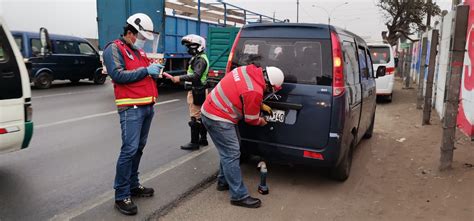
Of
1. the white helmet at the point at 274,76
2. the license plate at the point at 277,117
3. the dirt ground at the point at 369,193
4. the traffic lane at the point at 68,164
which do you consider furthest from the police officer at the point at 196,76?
the white helmet at the point at 274,76

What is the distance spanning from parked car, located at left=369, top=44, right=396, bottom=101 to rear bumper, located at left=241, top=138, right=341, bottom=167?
8.17 m

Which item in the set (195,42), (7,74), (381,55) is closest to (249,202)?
(7,74)

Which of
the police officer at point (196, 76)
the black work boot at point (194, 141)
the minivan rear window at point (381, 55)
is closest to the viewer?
the police officer at point (196, 76)

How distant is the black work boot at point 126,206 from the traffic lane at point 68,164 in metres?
0.52

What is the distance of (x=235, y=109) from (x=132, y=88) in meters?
0.99

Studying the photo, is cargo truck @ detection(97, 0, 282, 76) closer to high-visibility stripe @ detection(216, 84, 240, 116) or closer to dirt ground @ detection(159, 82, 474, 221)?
dirt ground @ detection(159, 82, 474, 221)

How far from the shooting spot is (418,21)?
2788 centimetres

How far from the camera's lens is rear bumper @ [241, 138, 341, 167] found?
13.5 ft

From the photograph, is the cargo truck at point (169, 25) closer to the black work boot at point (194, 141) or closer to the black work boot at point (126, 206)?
the black work boot at point (194, 141)

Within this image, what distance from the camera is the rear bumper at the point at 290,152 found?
4.11 metres

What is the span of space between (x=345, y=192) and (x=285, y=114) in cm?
114

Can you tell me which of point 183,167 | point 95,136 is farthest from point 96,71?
point 183,167

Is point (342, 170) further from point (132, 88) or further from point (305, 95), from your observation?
point (132, 88)

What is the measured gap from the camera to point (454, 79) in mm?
4898
